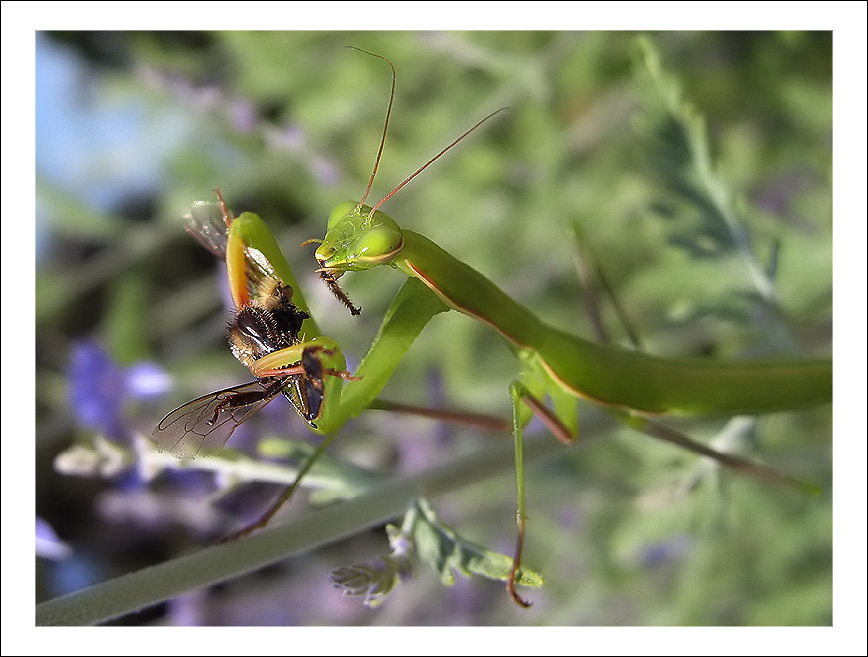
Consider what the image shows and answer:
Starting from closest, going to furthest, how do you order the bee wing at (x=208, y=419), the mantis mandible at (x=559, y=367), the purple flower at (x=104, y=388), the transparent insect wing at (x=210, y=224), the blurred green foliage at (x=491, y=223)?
the bee wing at (x=208, y=419) → the mantis mandible at (x=559, y=367) → the transparent insect wing at (x=210, y=224) → the purple flower at (x=104, y=388) → the blurred green foliage at (x=491, y=223)

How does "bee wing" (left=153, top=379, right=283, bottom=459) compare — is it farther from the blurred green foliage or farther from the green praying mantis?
the blurred green foliage

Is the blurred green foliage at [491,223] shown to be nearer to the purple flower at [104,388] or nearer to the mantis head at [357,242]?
the purple flower at [104,388]

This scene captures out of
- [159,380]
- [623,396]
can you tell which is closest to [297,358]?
[623,396]

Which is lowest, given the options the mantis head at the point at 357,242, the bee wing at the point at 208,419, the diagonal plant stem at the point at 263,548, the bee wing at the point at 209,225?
the diagonal plant stem at the point at 263,548

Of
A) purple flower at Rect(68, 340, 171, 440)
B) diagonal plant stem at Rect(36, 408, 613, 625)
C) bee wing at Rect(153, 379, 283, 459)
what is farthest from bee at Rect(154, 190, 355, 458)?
purple flower at Rect(68, 340, 171, 440)

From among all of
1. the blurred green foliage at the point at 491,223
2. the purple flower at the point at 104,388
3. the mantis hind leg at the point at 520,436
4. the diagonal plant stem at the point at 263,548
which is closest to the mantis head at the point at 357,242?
the mantis hind leg at the point at 520,436

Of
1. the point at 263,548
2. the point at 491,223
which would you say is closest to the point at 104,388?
the point at 263,548

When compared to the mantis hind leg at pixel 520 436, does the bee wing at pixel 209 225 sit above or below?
above
